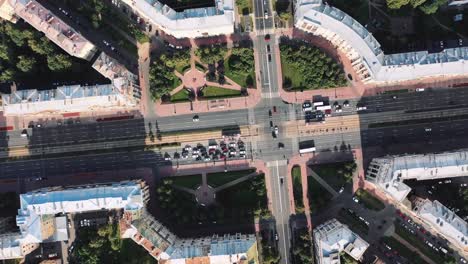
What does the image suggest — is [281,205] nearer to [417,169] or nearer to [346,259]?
[346,259]

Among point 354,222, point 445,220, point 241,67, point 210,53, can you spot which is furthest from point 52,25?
point 445,220

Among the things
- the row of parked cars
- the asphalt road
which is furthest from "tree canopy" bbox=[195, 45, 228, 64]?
the asphalt road

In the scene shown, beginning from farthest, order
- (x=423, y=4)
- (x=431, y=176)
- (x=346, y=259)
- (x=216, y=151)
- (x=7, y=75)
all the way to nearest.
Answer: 1. (x=216, y=151)
2. (x=423, y=4)
3. (x=7, y=75)
4. (x=346, y=259)
5. (x=431, y=176)

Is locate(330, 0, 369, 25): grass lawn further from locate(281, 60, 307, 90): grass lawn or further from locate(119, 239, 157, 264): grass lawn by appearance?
locate(119, 239, 157, 264): grass lawn

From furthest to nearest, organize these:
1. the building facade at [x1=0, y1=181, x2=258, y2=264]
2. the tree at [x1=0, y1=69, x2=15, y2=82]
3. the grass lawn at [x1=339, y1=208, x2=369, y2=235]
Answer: the grass lawn at [x1=339, y1=208, x2=369, y2=235], the tree at [x1=0, y1=69, x2=15, y2=82], the building facade at [x1=0, y1=181, x2=258, y2=264]

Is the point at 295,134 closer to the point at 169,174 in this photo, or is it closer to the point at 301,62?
the point at 301,62

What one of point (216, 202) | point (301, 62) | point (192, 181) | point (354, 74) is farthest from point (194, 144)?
A: point (354, 74)

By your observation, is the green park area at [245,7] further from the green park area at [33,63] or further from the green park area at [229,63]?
the green park area at [33,63]
